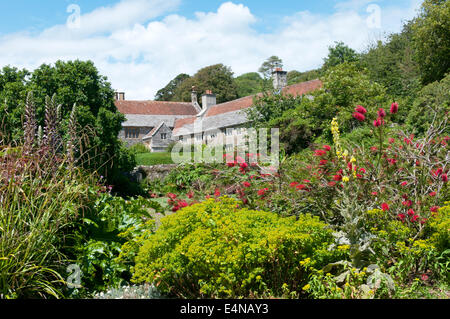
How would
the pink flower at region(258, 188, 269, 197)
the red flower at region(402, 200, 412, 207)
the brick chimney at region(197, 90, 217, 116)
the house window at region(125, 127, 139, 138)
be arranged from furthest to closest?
the house window at region(125, 127, 139, 138) → the brick chimney at region(197, 90, 217, 116) → the pink flower at region(258, 188, 269, 197) → the red flower at region(402, 200, 412, 207)

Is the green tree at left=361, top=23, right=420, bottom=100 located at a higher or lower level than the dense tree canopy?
higher

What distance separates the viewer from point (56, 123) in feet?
21.1

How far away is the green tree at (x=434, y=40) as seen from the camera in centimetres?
2505

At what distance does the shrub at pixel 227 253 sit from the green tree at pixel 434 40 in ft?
82.9

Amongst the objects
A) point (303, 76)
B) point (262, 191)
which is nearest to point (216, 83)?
point (303, 76)

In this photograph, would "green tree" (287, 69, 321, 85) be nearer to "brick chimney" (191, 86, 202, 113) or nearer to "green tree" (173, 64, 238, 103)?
"green tree" (173, 64, 238, 103)

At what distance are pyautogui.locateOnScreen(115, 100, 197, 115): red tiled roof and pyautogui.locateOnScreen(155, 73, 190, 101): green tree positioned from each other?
1501 centimetres

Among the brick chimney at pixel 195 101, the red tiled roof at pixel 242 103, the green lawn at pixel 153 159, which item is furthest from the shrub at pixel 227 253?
the brick chimney at pixel 195 101

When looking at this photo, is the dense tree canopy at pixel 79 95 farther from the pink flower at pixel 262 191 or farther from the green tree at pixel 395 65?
the green tree at pixel 395 65

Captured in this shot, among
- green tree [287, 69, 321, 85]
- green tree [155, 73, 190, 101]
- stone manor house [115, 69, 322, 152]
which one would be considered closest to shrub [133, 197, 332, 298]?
stone manor house [115, 69, 322, 152]

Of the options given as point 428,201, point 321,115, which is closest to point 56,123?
point 428,201

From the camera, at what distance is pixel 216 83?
6066 centimetres

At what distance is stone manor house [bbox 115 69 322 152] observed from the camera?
42.0m
